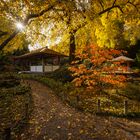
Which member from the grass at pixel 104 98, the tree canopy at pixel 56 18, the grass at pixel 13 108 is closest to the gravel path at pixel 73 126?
the grass at pixel 13 108

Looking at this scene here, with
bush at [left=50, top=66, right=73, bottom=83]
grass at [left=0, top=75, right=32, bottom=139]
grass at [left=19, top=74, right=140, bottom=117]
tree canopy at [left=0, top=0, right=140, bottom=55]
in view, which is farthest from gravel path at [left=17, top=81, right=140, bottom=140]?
bush at [left=50, top=66, right=73, bottom=83]

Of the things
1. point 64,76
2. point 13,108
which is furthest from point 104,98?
point 13,108

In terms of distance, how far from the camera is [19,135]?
7703 mm

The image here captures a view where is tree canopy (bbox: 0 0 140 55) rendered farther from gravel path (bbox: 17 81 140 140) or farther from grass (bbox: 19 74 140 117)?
grass (bbox: 19 74 140 117)

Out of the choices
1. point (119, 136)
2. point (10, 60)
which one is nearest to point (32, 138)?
point (119, 136)

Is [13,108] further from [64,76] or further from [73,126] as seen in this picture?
[64,76]

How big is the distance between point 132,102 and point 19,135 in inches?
369

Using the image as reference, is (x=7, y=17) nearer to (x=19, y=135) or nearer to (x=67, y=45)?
(x=19, y=135)

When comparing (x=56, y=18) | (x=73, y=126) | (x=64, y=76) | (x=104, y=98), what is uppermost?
(x=56, y=18)

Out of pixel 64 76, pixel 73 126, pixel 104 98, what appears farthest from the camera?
pixel 64 76

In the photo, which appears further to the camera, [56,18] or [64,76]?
[64,76]

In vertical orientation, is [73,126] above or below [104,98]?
below

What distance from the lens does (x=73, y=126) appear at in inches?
338

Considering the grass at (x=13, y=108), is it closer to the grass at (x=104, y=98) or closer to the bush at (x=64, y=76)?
the grass at (x=104, y=98)
